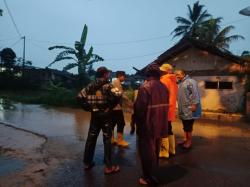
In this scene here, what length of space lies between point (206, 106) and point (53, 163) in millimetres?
11435

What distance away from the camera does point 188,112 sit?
21.7 feet

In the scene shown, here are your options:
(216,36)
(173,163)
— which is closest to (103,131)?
(173,163)

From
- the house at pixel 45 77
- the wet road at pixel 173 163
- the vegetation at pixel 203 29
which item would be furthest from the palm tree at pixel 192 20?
the wet road at pixel 173 163

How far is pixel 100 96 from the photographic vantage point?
16.6 feet

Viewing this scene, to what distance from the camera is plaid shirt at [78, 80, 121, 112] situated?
5031 millimetres

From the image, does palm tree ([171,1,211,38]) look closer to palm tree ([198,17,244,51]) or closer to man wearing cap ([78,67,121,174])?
palm tree ([198,17,244,51])

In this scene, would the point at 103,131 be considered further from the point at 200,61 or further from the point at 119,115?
the point at 200,61

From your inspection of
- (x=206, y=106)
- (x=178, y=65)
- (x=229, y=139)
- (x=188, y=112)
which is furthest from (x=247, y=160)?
(x=178, y=65)

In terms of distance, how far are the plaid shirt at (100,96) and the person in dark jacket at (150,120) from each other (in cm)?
65

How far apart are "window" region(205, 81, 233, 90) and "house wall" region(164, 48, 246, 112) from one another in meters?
0.14

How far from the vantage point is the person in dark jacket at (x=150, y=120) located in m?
4.44

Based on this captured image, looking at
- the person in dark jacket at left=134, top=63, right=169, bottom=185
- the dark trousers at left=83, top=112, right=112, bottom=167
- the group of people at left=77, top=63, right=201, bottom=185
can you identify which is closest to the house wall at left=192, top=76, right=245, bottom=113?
the group of people at left=77, top=63, right=201, bottom=185

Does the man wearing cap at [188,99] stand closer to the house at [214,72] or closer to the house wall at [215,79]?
the house at [214,72]

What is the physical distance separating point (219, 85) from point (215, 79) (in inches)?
14.0
